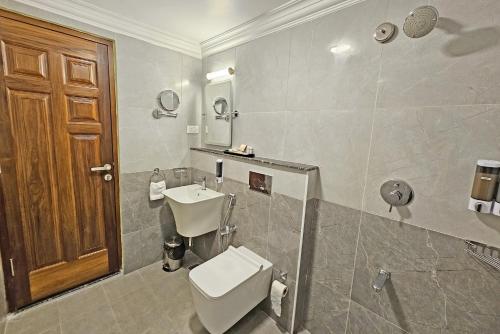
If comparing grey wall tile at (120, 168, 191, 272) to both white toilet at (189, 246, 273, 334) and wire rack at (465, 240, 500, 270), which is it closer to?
white toilet at (189, 246, 273, 334)

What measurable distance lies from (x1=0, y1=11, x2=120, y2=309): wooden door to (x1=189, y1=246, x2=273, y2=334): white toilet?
1.11 m

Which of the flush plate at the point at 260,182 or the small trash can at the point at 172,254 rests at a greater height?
the flush plate at the point at 260,182

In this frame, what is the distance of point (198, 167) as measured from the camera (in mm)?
2244

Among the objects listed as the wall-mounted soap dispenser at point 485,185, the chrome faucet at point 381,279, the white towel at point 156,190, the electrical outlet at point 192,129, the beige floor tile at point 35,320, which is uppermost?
the electrical outlet at point 192,129

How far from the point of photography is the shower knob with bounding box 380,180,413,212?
1067 mm

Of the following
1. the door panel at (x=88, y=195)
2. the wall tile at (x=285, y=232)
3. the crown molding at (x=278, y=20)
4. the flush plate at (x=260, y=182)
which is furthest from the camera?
the door panel at (x=88, y=195)

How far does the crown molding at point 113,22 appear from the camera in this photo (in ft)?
4.79

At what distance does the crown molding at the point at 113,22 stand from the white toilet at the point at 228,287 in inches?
76.1

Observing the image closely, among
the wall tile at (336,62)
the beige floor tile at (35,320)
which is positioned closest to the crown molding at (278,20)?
the wall tile at (336,62)

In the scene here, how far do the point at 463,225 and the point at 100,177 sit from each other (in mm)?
2377

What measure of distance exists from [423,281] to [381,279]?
0.60 feet

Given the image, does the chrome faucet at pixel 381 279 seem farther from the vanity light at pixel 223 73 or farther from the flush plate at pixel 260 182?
the vanity light at pixel 223 73

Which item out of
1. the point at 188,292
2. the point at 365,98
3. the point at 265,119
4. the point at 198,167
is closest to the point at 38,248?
the point at 188,292

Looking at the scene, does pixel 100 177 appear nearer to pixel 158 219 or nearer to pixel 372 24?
pixel 158 219
